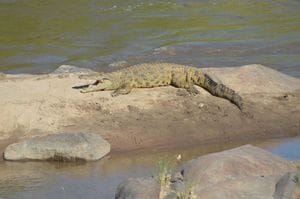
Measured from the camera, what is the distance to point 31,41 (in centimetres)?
2073

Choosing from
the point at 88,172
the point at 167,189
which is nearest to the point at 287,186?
the point at 167,189

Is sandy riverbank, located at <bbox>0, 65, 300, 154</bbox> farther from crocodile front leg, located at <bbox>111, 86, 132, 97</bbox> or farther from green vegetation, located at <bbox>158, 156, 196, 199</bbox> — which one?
green vegetation, located at <bbox>158, 156, 196, 199</bbox>

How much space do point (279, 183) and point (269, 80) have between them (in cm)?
523

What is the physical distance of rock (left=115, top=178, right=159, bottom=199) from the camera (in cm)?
693

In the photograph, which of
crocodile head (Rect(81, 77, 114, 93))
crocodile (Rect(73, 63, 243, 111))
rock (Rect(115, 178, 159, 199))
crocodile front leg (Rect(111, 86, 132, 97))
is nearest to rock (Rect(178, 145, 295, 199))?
rock (Rect(115, 178, 159, 199))

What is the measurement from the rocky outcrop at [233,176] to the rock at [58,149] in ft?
8.14

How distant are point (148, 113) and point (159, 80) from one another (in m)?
0.86

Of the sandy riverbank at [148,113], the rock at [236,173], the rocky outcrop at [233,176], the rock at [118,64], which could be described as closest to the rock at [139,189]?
the rocky outcrop at [233,176]

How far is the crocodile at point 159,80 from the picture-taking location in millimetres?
11445

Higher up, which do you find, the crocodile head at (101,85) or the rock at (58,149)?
the crocodile head at (101,85)

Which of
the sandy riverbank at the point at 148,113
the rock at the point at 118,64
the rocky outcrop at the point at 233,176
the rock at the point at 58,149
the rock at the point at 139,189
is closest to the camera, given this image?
the rocky outcrop at the point at 233,176

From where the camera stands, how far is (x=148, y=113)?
11062 mm

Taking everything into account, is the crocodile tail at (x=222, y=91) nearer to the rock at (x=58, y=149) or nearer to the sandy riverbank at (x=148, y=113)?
the sandy riverbank at (x=148, y=113)

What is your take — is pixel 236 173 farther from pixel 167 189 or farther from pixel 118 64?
pixel 118 64
